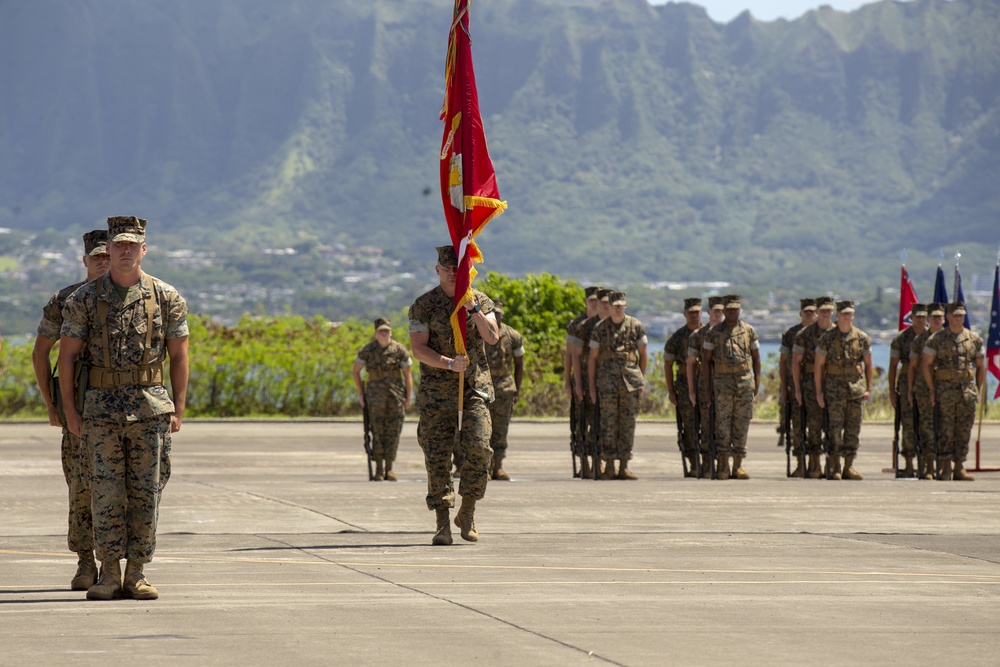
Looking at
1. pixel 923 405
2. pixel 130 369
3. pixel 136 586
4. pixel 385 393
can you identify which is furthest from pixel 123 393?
pixel 923 405

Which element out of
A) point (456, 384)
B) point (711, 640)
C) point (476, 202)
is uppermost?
point (476, 202)

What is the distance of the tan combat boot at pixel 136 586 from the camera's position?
9.65m

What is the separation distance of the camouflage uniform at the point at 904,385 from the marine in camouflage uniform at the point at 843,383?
0.73 m

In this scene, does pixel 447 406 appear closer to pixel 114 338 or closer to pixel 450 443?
pixel 450 443

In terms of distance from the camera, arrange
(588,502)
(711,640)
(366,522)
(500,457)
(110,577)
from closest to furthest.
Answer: (711,640) → (110,577) → (366,522) → (588,502) → (500,457)

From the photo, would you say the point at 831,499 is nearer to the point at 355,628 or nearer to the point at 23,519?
the point at 23,519

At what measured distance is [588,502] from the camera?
15938mm

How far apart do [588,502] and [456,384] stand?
12.4 ft

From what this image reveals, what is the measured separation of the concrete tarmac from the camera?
8.27m

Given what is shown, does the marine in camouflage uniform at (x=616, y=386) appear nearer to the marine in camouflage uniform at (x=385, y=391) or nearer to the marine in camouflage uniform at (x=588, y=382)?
the marine in camouflage uniform at (x=588, y=382)

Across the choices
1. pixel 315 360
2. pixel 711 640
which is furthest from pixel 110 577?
pixel 315 360

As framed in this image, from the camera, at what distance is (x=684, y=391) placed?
20.6m

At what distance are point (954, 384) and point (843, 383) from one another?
121 cm

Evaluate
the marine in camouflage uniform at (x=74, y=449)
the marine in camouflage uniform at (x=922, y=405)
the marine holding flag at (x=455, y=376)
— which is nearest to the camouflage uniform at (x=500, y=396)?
the marine in camouflage uniform at (x=922, y=405)
